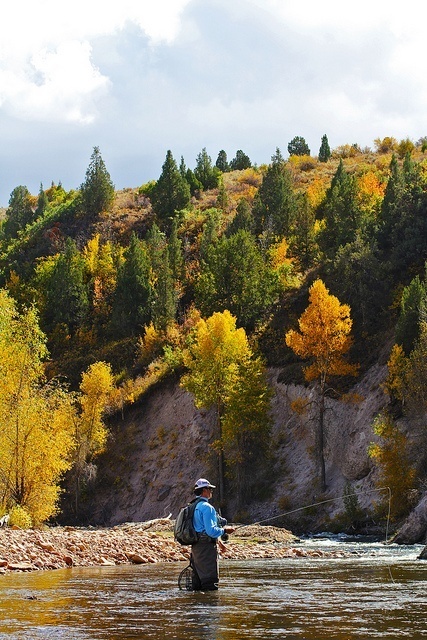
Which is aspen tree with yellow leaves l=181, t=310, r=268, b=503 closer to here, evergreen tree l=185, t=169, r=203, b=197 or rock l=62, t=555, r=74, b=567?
rock l=62, t=555, r=74, b=567

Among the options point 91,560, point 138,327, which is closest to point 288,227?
point 138,327

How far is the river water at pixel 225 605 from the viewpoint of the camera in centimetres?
1071

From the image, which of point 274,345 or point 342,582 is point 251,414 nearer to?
point 274,345

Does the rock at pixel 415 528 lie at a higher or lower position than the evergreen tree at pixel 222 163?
lower

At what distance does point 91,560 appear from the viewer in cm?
2331

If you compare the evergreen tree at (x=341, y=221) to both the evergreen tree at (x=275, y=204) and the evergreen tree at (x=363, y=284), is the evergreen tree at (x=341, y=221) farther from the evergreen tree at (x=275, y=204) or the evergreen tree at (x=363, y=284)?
the evergreen tree at (x=275, y=204)

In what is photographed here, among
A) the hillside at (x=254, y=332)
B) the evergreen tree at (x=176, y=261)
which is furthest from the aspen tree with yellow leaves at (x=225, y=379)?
the evergreen tree at (x=176, y=261)

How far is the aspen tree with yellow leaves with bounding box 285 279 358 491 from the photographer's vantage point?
52.8 meters

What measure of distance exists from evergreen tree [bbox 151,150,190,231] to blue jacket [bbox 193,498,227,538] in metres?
99.4

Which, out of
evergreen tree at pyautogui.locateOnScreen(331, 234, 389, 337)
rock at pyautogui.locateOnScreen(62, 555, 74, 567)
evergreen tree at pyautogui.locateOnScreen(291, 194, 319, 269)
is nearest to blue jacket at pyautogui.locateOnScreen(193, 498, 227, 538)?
rock at pyautogui.locateOnScreen(62, 555, 74, 567)

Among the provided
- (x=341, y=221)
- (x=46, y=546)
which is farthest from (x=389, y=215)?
(x=46, y=546)

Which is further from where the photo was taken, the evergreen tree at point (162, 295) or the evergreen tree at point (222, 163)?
the evergreen tree at point (222, 163)

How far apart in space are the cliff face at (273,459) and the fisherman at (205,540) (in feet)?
97.0

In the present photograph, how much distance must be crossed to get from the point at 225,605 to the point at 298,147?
150 m
